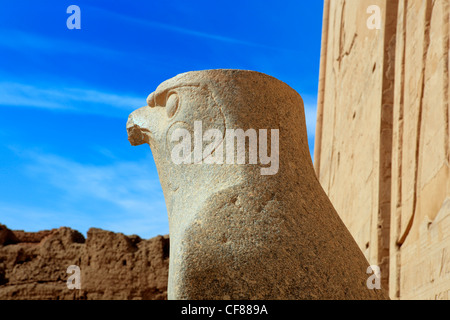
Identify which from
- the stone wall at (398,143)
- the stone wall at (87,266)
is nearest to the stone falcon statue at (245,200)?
the stone wall at (398,143)

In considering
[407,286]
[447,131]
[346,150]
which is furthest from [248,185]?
[346,150]

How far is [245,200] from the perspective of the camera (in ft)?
7.34

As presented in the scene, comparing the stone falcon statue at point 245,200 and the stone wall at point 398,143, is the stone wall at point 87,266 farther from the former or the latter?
the stone falcon statue at point 245,200

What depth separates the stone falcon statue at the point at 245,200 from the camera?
2109 millimetres

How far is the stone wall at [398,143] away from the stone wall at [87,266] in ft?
10.3

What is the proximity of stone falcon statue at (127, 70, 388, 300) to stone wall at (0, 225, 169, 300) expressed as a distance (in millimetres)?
6555

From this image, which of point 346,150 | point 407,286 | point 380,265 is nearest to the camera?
point 407,286

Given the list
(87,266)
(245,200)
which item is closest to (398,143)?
(245,200)

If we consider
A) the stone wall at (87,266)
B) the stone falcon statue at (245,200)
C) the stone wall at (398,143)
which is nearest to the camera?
the stone falcon statue at (245,200)

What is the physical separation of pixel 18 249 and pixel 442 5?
7.86 meters

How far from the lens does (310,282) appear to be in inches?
83.9

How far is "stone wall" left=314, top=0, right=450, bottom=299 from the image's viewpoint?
3.90 metres

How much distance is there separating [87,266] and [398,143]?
5.84m
